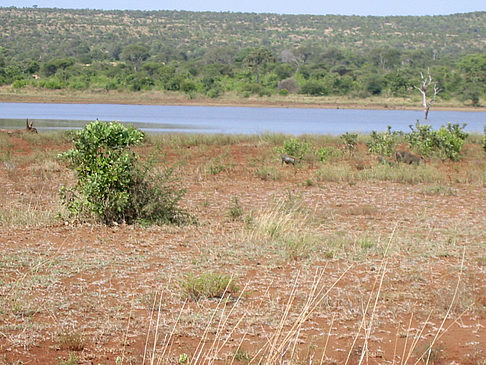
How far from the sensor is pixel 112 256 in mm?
7340

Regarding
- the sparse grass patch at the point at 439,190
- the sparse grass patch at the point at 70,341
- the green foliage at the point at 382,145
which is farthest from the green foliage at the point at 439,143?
the sparse grass patch at the point at 70,341

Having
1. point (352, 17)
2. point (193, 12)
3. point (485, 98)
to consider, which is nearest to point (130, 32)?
point (193, 12)

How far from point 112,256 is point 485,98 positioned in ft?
187

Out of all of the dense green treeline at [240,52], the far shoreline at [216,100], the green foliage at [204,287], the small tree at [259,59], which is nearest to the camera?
the green foliage at [204,287]

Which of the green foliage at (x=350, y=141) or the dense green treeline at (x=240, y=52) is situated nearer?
the green foliage at (x=350, y=141)

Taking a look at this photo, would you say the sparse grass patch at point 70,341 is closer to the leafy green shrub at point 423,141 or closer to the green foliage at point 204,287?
the green foliage at point 204,287

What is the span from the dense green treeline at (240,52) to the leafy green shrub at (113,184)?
166 feet

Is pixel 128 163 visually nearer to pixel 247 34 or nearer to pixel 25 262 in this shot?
pixel 25 262

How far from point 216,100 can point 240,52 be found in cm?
3154

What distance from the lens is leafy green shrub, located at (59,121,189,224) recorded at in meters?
9.28

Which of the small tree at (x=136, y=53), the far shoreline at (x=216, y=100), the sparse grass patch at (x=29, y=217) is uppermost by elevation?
the sparse grass patch at (x=29, y=217)

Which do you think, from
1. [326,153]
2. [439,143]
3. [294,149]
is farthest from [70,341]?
[439,143]

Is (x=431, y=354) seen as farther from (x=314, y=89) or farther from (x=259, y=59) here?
(x=259, y=59)

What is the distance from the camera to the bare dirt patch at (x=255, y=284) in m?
4.98
